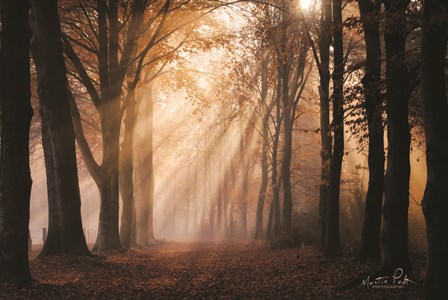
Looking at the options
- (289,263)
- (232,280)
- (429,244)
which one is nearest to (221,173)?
(289,263)

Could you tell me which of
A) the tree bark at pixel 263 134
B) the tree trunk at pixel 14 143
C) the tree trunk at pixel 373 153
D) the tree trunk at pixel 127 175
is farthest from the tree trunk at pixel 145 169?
the tree trunk at pixel 14 143

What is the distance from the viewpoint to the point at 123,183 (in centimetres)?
2150

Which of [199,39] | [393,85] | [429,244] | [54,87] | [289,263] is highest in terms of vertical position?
[199,39]

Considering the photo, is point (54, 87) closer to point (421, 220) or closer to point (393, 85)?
point (393, 85)

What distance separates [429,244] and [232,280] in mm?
5499

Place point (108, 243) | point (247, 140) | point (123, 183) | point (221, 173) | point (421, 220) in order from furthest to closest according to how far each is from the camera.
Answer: point (221, 173)
point (247, 140)
point (421, 220)
point (123, 183)
point (108, 243)

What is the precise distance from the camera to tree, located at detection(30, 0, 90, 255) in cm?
1320

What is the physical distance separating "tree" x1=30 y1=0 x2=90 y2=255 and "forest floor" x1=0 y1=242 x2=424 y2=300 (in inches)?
27.6

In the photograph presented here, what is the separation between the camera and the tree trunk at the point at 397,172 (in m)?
9.42

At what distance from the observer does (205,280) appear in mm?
11648

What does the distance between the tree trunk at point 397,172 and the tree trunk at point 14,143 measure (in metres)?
6.91
